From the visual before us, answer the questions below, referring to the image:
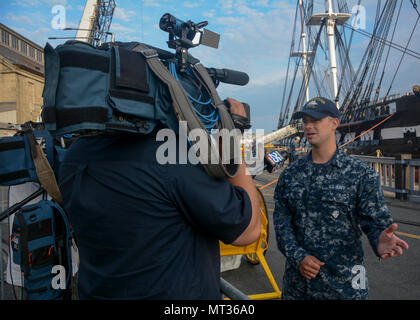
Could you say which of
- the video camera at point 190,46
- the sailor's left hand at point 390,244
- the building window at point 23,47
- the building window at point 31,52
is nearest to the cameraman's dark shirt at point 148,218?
the video camera at point 190,46

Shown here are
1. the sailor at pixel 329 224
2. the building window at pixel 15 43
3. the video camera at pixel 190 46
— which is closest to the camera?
the video camera at pixel 190 46

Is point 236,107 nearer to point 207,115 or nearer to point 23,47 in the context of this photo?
point 207,115

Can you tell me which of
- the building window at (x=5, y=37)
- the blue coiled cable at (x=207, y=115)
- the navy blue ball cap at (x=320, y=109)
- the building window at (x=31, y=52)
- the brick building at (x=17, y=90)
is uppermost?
the building window at (x=31, y=52)

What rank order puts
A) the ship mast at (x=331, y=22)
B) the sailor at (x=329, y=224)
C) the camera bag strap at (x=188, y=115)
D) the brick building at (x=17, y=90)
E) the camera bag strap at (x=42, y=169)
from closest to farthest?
the camera bag strap at (x=188, y=115) → the sailor at (x=329, y=224) → the camera bag strap at (x=42, y=169) → the ship mast at (x=331, y=22) → the brick building at (x=17, y=90)

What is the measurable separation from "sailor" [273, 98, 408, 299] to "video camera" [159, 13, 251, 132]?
41.0 inches

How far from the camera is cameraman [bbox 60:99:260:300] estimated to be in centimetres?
94

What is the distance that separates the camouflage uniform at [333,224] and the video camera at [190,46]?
41.0 inches

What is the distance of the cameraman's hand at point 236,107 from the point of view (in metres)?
1.13

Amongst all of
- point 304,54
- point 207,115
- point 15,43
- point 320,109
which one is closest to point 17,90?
point 15,43

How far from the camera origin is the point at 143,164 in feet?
3.16

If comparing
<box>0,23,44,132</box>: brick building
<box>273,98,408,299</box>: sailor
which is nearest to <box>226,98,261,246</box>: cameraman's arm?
<box>273,98,408,299</box>: sailor

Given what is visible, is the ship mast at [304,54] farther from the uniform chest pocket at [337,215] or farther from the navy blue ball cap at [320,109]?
the uniform chest pocket at [337,215]

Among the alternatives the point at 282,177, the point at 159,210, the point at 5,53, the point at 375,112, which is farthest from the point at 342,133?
the point at 5,53

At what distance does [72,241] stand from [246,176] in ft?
7.14
